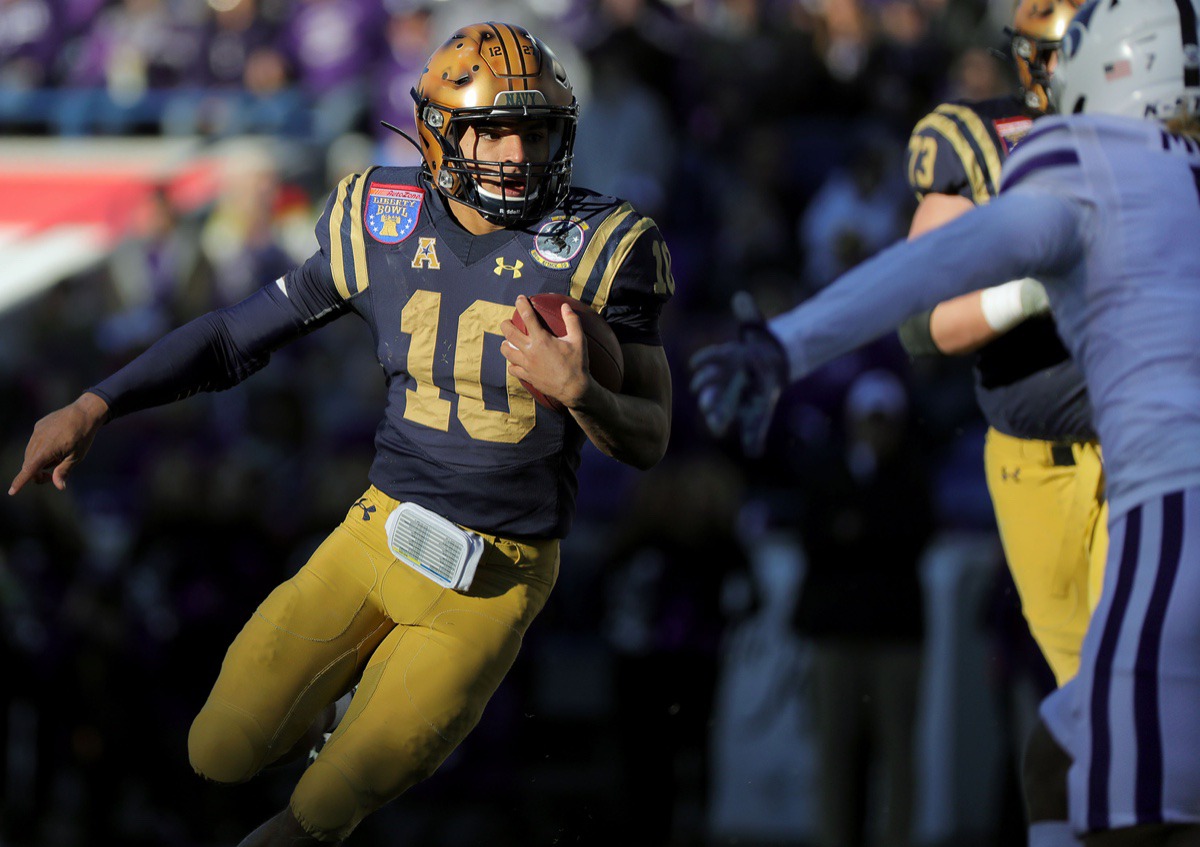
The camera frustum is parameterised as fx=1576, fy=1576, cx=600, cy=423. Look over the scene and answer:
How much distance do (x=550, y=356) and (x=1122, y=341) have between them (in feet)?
3.63

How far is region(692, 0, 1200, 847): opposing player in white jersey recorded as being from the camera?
7.98 ft

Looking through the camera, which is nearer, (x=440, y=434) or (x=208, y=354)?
(x=440, y=434)

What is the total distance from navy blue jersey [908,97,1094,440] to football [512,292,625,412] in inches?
42.8

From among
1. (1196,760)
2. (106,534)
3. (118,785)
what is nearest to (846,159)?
(106,534)

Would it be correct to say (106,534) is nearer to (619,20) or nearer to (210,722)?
(619,20)

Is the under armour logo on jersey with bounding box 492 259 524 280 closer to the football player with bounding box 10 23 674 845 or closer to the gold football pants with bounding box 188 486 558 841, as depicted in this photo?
the football player with bounding box 10 23 674 845

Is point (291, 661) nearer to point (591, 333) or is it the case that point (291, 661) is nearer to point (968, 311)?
point (591, 333)

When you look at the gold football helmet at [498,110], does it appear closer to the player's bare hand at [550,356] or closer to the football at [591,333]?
the football at [591,333]

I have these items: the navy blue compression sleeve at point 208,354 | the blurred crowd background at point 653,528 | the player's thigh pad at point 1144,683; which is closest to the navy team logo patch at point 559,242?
the navy blue compression sleeve at point 208,354

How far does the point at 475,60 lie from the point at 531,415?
2.69 ft

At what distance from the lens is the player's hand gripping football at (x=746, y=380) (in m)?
2.41

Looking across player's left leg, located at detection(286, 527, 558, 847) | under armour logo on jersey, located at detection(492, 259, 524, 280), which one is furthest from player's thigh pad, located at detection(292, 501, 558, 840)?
under armour logo on jersey, located at detection(492, 259, 524, 280)

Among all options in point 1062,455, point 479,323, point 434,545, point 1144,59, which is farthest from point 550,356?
point 1062,455

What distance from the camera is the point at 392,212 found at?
3.68 m
